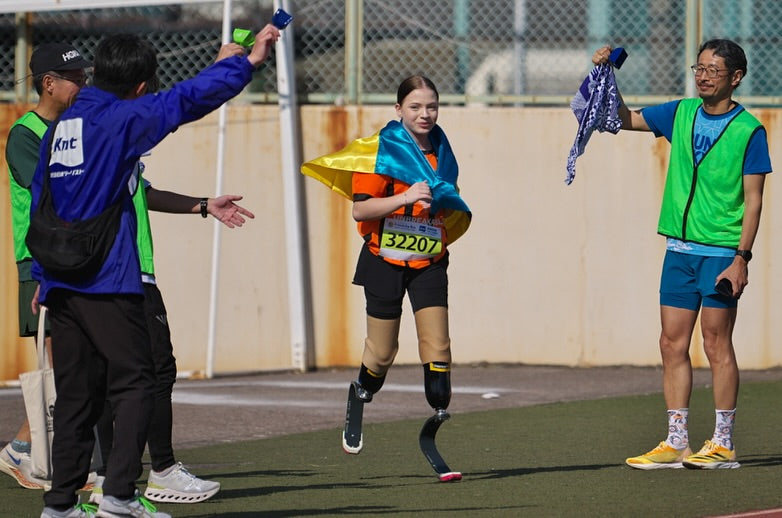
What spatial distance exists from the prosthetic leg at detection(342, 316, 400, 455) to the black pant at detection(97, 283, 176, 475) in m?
1.12

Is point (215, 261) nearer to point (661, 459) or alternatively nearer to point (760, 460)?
point (661, 459)

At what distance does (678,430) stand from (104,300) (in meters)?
3.38

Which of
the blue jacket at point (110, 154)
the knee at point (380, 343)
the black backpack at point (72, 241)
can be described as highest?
the blue jacket at point (110, 154)

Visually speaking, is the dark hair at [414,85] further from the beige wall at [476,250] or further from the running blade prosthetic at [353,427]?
the beige wall at [476,250]

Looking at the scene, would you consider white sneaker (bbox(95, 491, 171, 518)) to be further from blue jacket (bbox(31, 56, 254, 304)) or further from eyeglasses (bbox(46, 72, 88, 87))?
eyeglasses (bbox(46, 72, 88, 87))

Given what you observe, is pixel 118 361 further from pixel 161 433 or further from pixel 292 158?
pixel 292 158

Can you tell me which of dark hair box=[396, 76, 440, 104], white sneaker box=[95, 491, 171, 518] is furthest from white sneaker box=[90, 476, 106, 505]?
dark hair box=[396, 76, 440, 104]

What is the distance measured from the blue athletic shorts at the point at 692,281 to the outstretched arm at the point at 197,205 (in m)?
2.36

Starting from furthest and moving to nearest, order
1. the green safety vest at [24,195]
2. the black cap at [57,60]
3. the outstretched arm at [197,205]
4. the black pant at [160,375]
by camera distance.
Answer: the green safety vest at [24,195] < the black pant at [160,375] < the black cap at [57,60] < the outstretched arm at [197,205]

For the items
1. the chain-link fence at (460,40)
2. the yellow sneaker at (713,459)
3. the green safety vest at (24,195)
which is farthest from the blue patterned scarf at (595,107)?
the chain-link fence at (460,40)

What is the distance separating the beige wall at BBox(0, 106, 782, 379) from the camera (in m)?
12.5

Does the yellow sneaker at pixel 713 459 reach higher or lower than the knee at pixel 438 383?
lower

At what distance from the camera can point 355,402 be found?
7.68 m

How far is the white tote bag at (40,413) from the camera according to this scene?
642 centimetres
